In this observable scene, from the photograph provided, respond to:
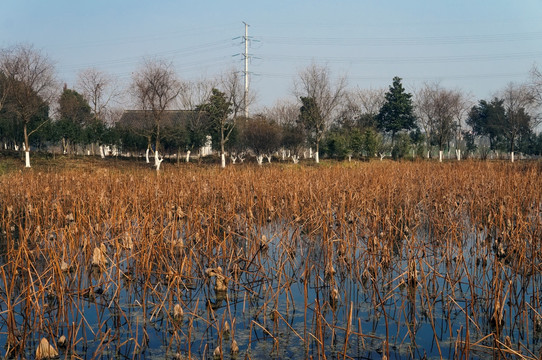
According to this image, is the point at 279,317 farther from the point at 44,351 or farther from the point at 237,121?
the point at 237,121

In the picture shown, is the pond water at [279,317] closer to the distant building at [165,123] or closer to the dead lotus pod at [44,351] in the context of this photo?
the dead lotus pod at [44,351]

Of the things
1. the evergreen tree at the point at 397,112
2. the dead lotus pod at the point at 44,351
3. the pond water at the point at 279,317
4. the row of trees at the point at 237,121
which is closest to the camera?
the dead lotus pod at the point at 44,351

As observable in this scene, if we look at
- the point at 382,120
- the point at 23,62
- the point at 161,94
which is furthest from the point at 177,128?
the point at 382,120

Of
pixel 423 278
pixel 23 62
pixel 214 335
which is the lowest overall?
pixel 214 335

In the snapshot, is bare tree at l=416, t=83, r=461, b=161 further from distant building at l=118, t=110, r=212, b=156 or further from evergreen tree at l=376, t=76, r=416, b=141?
distant building at l=118, t=110, r=212, b=156

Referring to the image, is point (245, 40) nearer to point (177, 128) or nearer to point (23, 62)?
point (177, 128)

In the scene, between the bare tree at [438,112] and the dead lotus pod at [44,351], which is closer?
the dead lotus pod at [44,351]

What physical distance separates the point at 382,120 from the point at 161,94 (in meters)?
24.2

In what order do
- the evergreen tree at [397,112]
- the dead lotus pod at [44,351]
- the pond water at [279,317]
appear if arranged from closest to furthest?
the dead lotus pod at [44,351], the pond water at [279,317], the evergreen tree at [397,112]

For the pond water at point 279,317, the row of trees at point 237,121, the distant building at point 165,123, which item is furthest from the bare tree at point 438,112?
the pond water at point 279,317

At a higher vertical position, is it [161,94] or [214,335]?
[161,94]

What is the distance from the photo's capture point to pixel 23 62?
25.5 metres

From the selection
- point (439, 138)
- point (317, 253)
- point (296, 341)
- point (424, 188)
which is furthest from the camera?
point (439, 138)

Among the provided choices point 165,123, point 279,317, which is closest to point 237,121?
point 165,123
